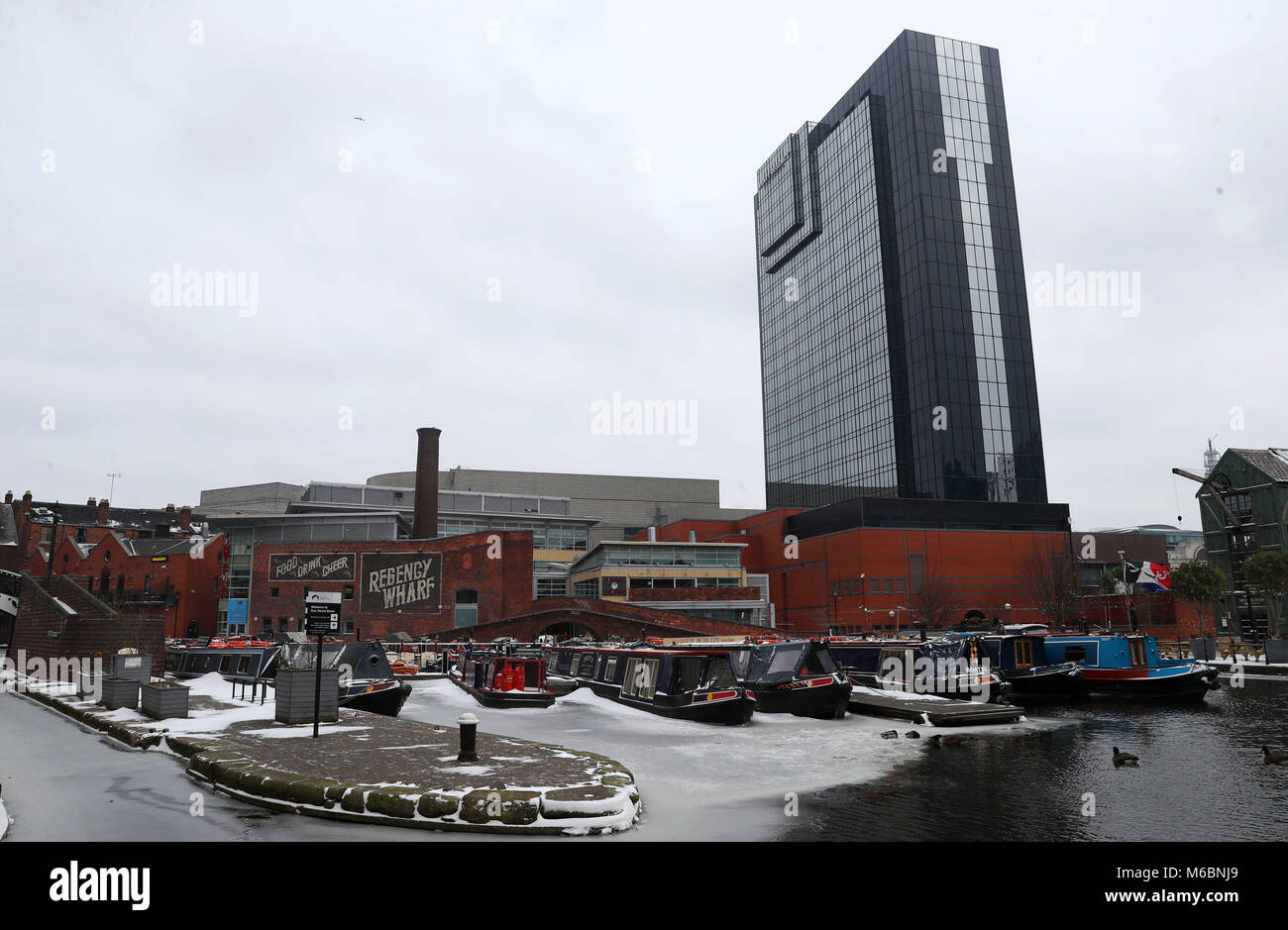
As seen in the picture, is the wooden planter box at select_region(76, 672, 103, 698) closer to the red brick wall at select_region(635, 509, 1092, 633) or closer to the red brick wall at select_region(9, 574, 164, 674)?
the red brick wall at select_region(9, 574, 164, 674)

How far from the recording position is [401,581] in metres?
61.9

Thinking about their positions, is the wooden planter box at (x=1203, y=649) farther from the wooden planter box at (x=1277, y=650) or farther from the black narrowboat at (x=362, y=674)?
the black narrowboat at (x=362, y=674)

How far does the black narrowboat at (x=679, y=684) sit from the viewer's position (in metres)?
24.0

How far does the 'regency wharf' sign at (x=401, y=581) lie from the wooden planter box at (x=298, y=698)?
43.5m

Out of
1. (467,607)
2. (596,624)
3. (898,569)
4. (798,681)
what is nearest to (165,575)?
(467,607)

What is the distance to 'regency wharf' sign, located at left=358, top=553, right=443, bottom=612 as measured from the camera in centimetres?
6141

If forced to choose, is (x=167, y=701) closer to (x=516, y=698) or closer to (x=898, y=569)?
(x=516, y=698)

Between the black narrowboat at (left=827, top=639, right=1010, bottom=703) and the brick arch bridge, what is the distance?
2223cm

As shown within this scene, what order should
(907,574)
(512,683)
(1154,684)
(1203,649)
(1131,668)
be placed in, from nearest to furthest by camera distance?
(512,683), (1154,684), (1131,668), (1203,649), (907,574)

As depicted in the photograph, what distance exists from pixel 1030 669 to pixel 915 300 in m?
70.9

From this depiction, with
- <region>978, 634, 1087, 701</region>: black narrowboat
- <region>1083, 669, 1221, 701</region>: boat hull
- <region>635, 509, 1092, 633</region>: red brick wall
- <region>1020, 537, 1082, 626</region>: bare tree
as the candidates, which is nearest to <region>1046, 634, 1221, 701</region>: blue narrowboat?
<region>1083, 669, 1221, 701</region>: boat hull
